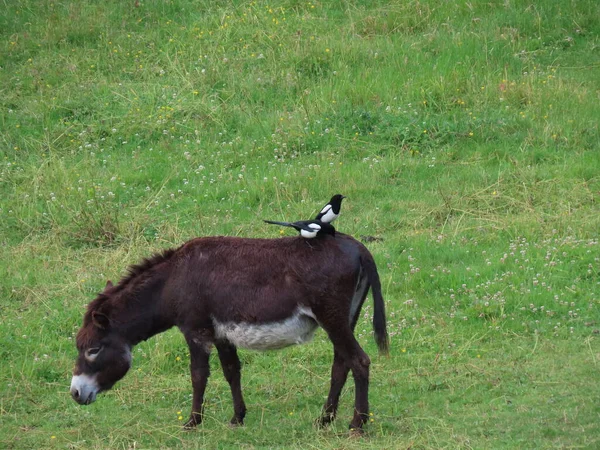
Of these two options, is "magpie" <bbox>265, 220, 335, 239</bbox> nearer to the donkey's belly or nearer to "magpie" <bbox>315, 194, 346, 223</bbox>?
"magpie" <bbox>315, 194, 346, 223</bbox>

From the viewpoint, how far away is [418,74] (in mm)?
13328

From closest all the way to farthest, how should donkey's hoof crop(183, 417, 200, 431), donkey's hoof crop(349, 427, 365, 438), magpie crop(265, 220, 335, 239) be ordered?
donkey's hoof crop(349, 427, 365, 438) → magpie crop(265, 220, 335, 239) → donkey's hoof crop(183, 417, 200, 431)

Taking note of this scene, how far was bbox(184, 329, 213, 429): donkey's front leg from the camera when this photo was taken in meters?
7.14

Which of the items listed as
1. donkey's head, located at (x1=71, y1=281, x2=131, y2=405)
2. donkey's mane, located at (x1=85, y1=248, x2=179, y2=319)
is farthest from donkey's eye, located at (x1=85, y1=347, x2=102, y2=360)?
donkey's mane, located at (x1=85, y1=248, x2=179, y2=319)

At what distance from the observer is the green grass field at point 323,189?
7.51 m

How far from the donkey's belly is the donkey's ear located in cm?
85

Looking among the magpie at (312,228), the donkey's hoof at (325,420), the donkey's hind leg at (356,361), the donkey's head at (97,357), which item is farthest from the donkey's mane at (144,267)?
the donkey's hoof at (325,420)

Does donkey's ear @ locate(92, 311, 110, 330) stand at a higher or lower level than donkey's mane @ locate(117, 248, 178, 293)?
lower

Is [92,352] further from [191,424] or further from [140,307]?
[191,424]

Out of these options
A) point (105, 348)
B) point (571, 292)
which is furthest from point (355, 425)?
point (571, 292)

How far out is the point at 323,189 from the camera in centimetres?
1132

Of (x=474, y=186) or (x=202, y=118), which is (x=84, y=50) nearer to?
(x=202, y=118)

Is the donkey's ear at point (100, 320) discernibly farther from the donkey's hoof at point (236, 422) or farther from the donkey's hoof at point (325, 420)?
the donkey's hoof at point (325, 420)

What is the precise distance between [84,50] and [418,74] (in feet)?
17.0
